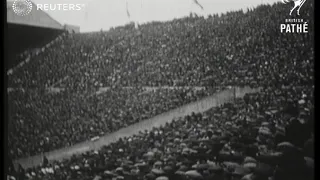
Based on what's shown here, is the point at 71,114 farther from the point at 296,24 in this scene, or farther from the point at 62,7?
the point at 296,24

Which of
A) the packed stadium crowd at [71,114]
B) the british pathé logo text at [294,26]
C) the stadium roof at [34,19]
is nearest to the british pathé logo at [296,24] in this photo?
the british pathé logo text at [294,26]

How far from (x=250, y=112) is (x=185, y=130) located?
563 mm

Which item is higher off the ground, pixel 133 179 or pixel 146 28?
pixel 146 28

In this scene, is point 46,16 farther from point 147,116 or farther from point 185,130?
point 185,130

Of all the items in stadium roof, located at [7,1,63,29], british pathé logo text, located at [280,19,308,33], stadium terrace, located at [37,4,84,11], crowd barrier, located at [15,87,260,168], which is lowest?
crowd barrier, located at [15,87,260,168]

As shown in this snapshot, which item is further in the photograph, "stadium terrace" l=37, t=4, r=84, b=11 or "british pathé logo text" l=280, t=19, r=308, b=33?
"stadium terrace" l=37, t=4, r=84, b=11

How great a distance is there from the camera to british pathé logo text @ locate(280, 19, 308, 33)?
3.35 m

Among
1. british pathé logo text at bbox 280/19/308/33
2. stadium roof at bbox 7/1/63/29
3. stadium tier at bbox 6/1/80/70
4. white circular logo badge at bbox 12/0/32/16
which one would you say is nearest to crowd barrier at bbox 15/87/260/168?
british pathé logo text at bbox 280/19/308/33

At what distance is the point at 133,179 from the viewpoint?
340cm

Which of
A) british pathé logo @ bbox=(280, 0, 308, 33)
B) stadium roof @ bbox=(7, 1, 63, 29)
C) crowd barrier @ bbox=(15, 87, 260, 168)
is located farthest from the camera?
stadium roof @ bbox=(7, 1, 63, 29)

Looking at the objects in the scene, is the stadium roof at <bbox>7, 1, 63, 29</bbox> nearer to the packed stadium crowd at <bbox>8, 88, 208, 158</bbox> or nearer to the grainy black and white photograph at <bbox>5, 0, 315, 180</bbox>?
the grainy black and white photograph at <bbox>5, 0, 315, 180</bbox>

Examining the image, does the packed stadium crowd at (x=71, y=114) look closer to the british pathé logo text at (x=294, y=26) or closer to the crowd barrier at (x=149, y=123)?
the crowd barrier at (x=149, y=123)

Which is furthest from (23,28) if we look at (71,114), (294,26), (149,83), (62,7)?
(294,26)

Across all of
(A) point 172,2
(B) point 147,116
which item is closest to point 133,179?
(B) point 147,116
